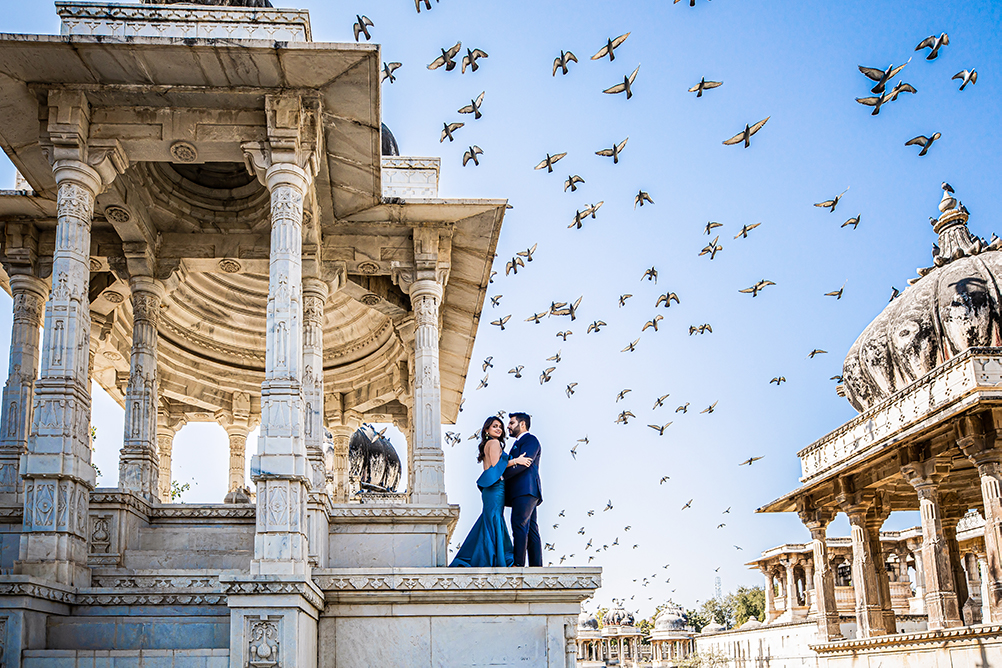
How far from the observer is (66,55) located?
10469mm

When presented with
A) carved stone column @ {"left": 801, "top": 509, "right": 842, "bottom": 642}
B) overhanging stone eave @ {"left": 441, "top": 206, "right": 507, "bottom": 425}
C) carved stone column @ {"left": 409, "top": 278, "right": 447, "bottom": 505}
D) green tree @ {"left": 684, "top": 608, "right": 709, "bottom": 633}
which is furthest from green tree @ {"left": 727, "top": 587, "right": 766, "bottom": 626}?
carved stone column @ {"left": 409, "top": 278, "right": 447, "bottom": 505}

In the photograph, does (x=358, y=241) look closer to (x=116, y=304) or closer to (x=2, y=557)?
(x=116, y=304)

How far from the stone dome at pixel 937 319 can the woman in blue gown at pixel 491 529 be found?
13511 millimetres

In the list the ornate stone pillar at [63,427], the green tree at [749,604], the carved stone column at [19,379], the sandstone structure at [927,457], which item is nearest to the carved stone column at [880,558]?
the sandstone structure at [927,457]

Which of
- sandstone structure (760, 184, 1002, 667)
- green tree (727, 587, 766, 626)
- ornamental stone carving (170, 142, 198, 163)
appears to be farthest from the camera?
green tree (727, 587, 766, 626)

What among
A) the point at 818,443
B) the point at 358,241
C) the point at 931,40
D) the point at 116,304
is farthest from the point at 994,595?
the point at 116,304

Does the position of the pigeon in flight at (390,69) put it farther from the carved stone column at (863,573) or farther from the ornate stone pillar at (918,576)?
the ornate stone pillar at (918,576)

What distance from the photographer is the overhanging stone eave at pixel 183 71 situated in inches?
408

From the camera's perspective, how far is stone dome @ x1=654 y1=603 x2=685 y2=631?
2527 inches

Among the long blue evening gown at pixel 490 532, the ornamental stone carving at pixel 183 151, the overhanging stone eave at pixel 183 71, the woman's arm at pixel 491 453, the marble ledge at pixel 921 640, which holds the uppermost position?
the overhanging stone eave at pixel 183 71

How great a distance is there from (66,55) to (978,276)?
20.9m

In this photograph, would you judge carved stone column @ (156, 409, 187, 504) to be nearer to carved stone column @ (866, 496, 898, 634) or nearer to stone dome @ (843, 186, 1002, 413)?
stone dome @ (843, 186, 1002, 413)

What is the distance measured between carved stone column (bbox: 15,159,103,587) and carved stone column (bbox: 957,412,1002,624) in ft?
51.7

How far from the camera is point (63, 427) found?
393 inches
